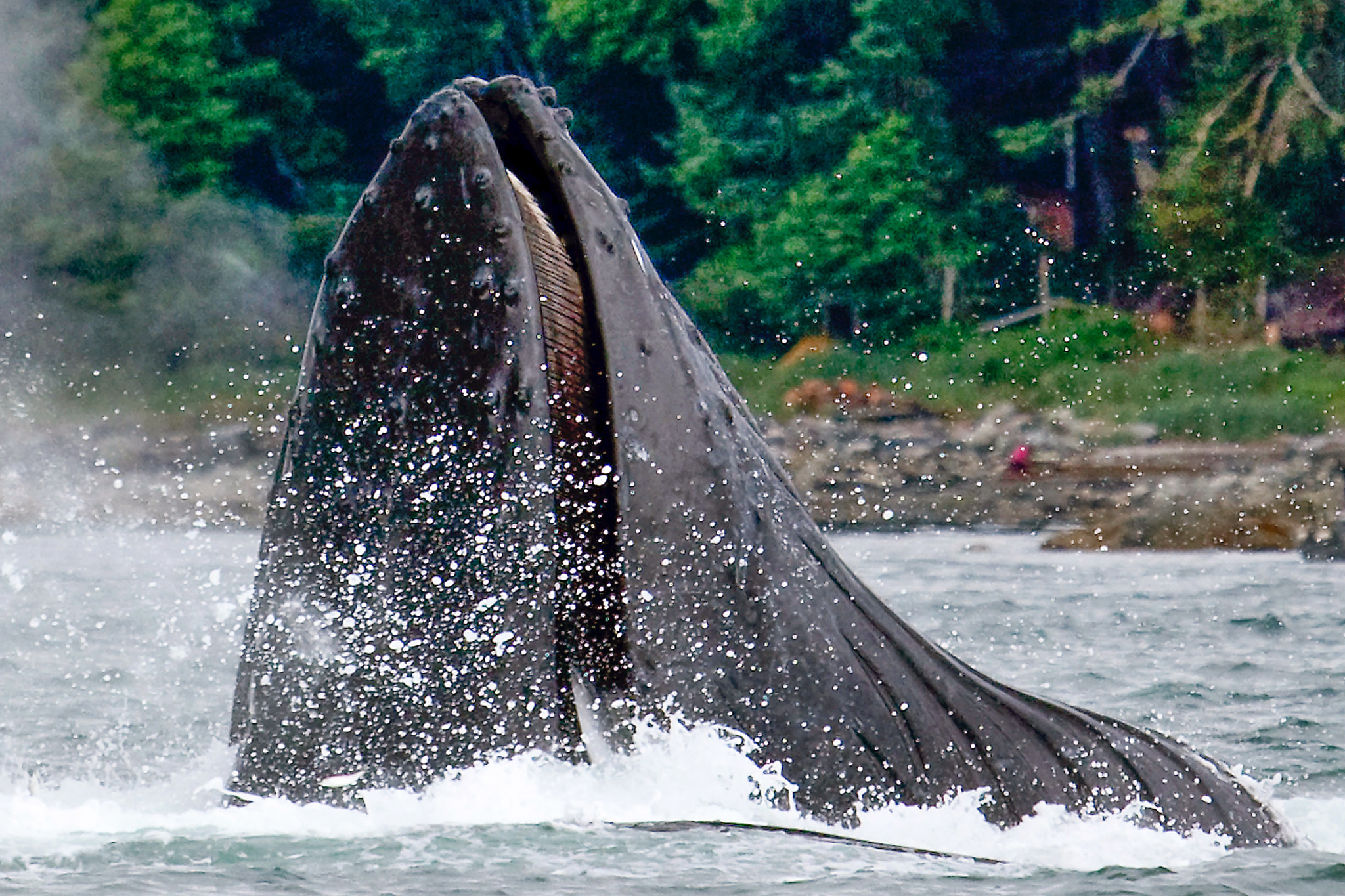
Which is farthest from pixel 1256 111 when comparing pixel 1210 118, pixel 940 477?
pixel 940 477

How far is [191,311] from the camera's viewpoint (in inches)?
1353

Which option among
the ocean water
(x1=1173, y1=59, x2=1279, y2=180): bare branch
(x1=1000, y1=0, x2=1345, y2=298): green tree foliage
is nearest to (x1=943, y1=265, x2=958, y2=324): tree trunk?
(x1=1000, y1=0, x2=1345, y2=298): green tree foliage

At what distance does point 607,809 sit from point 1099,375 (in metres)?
26.5

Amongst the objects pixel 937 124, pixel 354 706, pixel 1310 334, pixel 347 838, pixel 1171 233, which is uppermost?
pixel 937 124

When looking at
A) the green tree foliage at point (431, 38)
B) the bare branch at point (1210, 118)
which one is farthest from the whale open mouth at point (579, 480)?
the green tree foliage at point (431, 38)

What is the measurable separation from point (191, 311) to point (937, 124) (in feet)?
46.2

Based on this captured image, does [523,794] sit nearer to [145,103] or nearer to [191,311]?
[191,311]

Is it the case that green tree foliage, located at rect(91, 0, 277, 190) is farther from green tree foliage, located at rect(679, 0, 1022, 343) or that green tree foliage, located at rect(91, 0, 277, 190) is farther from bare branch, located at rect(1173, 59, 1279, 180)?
bare branch, located at rect(1173, 59, 1279, 180)

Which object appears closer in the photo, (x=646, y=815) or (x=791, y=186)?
(x=646, y=815)

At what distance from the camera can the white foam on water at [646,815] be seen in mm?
3088

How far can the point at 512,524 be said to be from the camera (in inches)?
117

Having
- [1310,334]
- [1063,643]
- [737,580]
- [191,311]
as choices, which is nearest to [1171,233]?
[1310,334]

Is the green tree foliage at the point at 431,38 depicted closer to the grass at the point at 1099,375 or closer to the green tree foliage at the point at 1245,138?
the grass at the point at 1099,375

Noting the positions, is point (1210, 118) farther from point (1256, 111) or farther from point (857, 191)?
point (857, 191)
